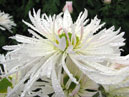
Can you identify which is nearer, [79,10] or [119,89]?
[119,89]

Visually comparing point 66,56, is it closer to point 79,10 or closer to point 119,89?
point 119,89

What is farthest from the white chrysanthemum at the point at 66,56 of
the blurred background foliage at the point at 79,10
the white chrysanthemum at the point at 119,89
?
the blurred background foliage at the point at 79,10

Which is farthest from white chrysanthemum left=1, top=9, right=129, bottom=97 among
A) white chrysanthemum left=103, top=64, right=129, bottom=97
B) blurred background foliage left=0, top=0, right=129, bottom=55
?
blurred background foliage left=0, top=0, right=129, bottom=55

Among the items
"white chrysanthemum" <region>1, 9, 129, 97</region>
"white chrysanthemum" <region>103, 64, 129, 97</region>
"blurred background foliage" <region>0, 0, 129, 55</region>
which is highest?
"blurred background foliage" <region>0, 0, 129, 55</region>

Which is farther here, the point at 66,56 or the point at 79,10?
the point at 79,10

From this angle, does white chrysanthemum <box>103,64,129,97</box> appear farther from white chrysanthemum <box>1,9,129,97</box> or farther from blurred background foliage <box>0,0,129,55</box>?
blurred background foliage <box>0,0,129,55</box>

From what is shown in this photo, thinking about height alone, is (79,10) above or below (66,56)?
above

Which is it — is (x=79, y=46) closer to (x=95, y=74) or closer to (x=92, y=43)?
(x=92, y=43)

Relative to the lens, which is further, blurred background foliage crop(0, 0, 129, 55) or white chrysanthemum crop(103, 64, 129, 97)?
blurred background foliage crop(0, 0, 129, 55)

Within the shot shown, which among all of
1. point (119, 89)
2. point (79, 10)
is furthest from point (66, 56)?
point (79, 10)
